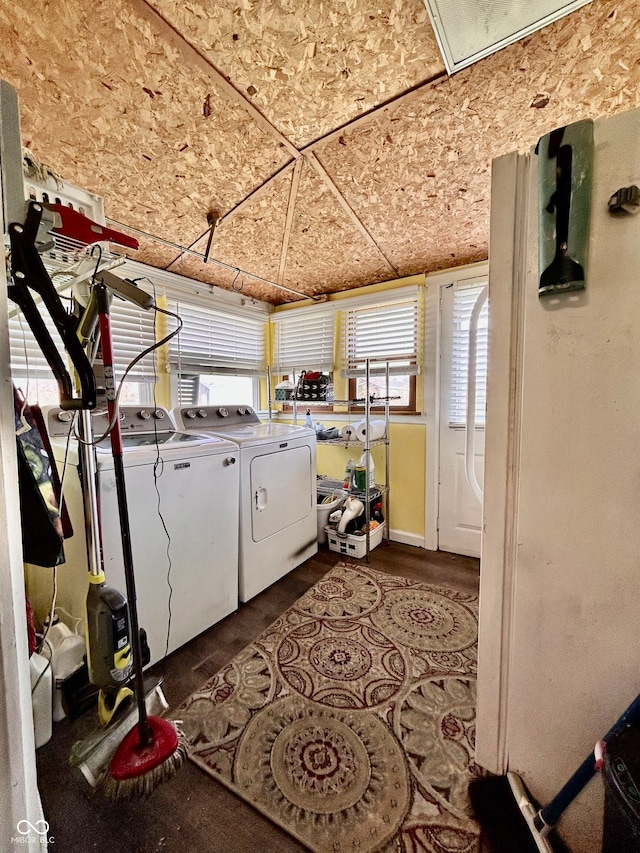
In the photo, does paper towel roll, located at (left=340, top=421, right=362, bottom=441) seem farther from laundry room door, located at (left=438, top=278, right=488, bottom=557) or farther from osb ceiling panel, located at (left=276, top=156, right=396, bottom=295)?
osb ceiling panel, located at (left=276, top=156, right=396, bottom=295)

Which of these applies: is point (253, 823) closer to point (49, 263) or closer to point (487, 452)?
point (487, 452)

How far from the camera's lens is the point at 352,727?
4.03ft

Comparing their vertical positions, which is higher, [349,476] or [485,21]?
[485,21]

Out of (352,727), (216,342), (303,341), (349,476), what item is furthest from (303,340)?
Answer: (352,727)

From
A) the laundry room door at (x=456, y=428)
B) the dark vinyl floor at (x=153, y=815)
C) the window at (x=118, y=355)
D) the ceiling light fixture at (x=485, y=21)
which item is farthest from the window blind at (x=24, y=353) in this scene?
the laundry room door at (x=456, y=428)

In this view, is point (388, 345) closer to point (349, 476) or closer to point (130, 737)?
point (349, 476)

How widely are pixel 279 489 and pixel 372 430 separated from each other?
3.02ft

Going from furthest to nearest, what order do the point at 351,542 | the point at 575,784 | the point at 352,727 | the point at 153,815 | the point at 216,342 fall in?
the point at 216,342, the point at 351,542, the point at 352,727, the point at 153,815, the point at 575,784

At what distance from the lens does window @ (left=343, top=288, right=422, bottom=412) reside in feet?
9.02

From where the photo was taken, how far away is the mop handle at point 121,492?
0.97 meters

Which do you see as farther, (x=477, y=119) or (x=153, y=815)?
(x=477, y=119)

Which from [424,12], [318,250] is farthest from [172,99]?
[318,250]

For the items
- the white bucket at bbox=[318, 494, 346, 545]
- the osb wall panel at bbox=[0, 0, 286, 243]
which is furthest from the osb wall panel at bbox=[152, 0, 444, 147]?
the white bucket at bbox=[318, 494, 346, 545]

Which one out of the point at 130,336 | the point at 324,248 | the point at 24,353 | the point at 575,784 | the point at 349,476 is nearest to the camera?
the point at 575,784
